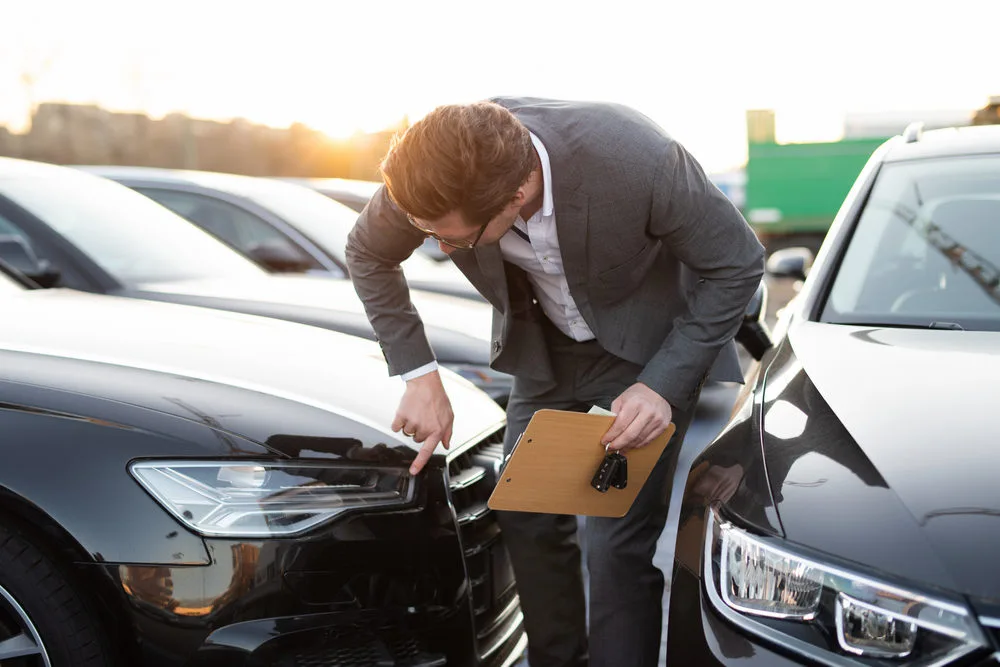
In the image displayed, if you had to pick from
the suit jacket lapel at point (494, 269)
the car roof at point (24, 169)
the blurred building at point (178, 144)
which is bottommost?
the blurred building at point (178, 144)

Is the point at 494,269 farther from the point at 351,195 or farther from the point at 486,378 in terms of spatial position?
the point at 351,195

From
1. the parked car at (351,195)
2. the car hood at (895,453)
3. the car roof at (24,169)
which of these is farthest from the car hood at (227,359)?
the parked car at (351,195)

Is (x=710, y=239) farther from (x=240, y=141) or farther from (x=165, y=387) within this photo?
(x=240, y=141)

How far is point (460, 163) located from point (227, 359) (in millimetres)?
909

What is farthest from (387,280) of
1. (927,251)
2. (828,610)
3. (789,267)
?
(789,267)

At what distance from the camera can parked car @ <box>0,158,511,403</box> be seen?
3436 millimetres

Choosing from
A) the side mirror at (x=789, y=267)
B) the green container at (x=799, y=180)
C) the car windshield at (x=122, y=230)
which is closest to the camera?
the side mirror at (x=789, y=267)

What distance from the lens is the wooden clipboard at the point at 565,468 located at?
1984 mm

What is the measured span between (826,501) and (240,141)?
32.4m

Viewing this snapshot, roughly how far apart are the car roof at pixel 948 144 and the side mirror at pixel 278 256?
3340 millimetres

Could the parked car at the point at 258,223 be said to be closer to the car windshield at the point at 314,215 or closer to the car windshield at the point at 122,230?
the car windshield at the point at 314,215

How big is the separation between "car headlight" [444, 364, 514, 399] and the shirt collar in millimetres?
1641

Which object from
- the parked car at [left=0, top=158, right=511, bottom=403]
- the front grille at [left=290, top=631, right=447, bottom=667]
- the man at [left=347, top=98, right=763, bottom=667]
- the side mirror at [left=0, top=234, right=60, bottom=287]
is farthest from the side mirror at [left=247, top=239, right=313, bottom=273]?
the front grille at [left=290, top=631, right=447, bottom=667]

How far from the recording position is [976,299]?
244 cm
